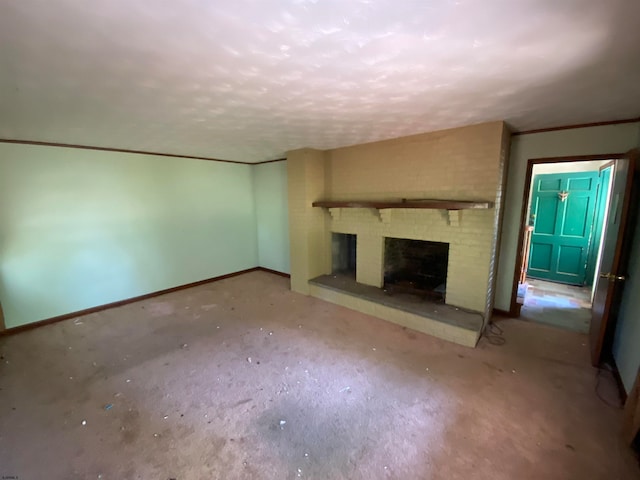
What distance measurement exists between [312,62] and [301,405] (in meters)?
2.19

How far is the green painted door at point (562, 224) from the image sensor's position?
4207 millimetres

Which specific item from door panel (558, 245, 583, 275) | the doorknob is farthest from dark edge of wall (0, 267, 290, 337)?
door panel (558, 245, 583, 275)

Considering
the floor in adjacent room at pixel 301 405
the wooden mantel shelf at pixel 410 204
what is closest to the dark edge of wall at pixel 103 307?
the floor in adjacent room at pixel 301 405

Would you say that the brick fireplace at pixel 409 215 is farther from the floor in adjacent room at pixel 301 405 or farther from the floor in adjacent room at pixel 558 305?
the floor in adjacent room at pixel 558 305

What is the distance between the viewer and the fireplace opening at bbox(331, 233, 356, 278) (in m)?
4.33

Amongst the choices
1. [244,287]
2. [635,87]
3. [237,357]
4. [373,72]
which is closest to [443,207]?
[635,87]

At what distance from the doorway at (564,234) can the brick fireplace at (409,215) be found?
1.51 m

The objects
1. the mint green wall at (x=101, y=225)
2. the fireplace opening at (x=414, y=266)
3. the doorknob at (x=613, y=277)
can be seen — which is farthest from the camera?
the fireplace opening at (x=414, y=266)

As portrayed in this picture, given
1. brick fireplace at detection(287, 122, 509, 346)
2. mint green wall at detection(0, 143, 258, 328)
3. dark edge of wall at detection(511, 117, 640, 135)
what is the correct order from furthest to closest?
mint green wall at detection(0, 143, 258, 328) < brick fireplace at detection(287, 122, 509, 346) < dark edge of wall at detection(511, 117, 640, 135)

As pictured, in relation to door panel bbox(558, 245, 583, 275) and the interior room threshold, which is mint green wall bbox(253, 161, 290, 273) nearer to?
the interior room threshold

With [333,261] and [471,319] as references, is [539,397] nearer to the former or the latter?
[471,319]

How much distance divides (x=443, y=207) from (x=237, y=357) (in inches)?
98.6

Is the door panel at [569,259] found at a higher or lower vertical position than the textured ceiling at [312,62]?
lower

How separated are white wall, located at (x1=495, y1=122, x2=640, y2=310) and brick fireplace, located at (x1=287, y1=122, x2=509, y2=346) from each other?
10.0 inches
